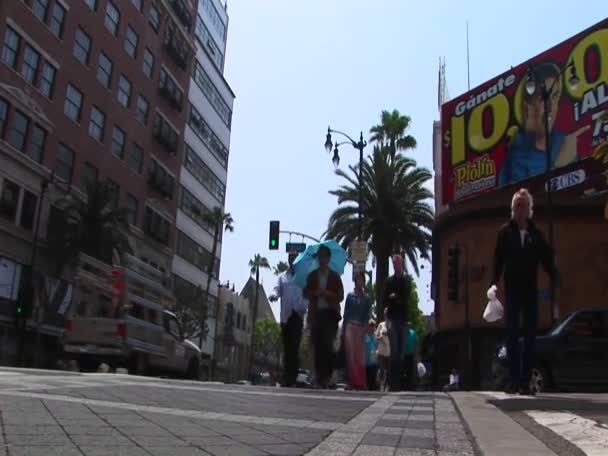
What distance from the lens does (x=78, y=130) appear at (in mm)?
39000

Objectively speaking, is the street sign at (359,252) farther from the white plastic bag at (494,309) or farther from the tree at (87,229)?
the white plastic bag at (494,309)

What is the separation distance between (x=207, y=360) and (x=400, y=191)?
34.5 metres

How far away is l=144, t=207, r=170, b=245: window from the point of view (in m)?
48.2

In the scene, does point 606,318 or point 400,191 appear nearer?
point 606,318

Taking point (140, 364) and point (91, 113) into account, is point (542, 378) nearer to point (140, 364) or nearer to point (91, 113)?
point (140, 364)

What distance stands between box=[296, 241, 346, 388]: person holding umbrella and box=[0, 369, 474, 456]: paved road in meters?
3.75

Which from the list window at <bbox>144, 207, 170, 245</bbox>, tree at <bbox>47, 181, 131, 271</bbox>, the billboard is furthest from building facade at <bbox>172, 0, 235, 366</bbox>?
the billboard

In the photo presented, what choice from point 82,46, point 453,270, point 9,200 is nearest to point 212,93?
point 82,46

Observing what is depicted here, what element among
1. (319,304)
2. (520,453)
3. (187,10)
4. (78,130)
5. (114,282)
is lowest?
(520,453)

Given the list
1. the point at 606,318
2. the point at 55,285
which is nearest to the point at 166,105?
the point at 55,285

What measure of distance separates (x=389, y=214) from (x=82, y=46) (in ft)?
62.9

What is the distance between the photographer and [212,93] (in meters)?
65.3

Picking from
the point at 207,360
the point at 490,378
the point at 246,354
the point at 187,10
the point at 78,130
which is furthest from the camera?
the point at 246,354

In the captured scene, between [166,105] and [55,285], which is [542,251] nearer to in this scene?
[55,285]
